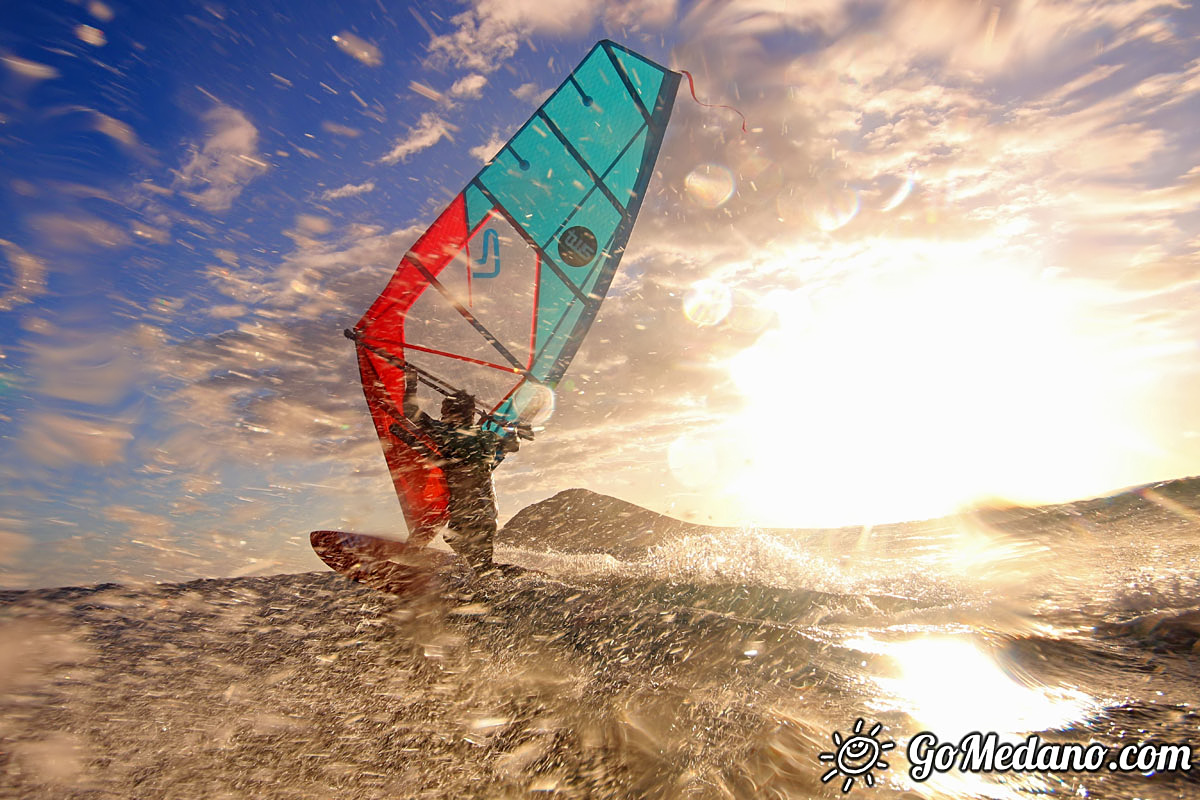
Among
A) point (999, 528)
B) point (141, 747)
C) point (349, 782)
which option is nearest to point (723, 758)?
point (349, 782)

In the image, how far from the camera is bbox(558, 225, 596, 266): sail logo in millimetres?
8016

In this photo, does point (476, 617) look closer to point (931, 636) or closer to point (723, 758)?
point (723, 758)

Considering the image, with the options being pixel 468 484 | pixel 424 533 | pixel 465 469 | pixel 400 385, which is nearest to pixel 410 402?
pixel 400 385

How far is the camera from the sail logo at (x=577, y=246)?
26.3 ft

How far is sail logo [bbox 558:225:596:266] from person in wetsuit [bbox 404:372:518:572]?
321 cm

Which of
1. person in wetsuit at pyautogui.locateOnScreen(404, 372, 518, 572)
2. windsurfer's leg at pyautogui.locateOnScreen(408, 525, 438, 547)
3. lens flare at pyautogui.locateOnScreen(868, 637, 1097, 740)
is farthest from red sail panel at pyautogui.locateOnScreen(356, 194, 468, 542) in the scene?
lens flare at pyautogui.locateOnScreen(868, 637, 1097, 740)

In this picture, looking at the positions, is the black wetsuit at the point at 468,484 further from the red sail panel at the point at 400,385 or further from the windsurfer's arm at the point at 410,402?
the red sail panel at the point at 400,385

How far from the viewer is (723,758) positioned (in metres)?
1.52

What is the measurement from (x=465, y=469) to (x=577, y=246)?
419cm

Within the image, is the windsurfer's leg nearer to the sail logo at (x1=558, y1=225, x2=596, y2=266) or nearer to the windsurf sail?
the windsurf sail

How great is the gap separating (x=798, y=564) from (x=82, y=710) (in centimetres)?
695

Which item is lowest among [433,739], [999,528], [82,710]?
[82,710]

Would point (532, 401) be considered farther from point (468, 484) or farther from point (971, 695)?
point (971, 695)

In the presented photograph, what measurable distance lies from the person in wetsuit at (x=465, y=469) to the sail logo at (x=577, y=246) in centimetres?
321
